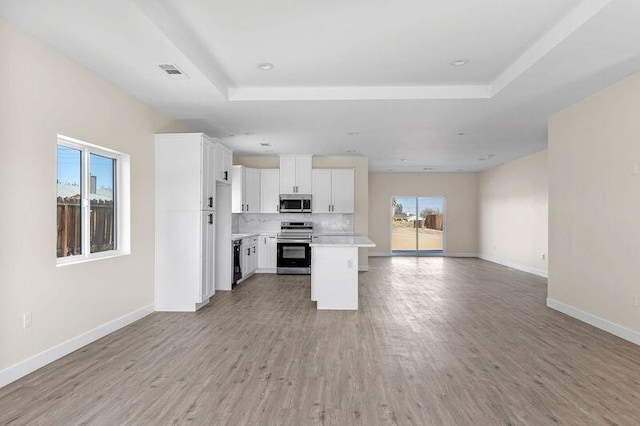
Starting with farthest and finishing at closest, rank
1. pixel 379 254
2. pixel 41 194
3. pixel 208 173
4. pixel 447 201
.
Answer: pixel 447 201 < pixel 379 254 < pixel 208 173 < pixel 41 194

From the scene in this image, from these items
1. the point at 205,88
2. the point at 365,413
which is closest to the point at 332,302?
the point at 365,413

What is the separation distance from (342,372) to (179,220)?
3118 mm

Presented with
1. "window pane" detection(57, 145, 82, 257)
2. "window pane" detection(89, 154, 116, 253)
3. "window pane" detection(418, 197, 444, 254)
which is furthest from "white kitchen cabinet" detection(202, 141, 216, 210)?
"window pane" detection(418, 197, 444, 254)

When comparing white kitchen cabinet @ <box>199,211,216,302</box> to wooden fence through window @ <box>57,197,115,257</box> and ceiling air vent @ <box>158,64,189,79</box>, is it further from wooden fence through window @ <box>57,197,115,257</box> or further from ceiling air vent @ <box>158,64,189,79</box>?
ceiling air vent @ <box>158,64,189,79</box>

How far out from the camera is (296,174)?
859cm

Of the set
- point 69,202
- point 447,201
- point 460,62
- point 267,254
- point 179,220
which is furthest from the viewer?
point 447,201

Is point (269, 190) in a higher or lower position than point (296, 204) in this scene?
higher

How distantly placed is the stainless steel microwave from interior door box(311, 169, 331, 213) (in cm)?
13

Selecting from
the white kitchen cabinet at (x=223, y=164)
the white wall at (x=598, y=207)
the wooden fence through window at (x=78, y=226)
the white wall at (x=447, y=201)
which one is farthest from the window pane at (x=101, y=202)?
the white wall at (x=447, y=201)

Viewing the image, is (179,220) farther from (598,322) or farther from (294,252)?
(598,322)

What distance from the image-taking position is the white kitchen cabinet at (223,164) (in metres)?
5.82

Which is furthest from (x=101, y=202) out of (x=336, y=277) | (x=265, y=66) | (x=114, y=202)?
(x=336, y=277)

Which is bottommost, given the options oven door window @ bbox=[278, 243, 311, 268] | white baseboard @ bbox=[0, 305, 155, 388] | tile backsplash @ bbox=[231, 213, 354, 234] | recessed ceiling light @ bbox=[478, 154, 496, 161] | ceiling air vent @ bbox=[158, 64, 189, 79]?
white baseboard @ bbox=[0, 305, 155, 388]

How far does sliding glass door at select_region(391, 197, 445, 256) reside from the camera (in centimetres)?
1265
